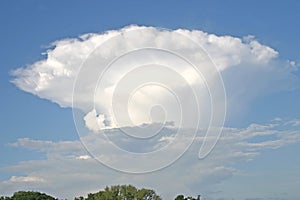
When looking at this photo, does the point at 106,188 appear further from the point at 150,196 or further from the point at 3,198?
the point at 3,198

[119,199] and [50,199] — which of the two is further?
[50,199]

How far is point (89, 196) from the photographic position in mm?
110750

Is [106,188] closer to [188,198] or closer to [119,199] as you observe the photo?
[119,199]

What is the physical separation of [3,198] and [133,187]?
39618mm

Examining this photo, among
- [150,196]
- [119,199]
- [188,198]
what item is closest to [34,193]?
[119,199]

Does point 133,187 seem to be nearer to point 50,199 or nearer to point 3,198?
point 50,199

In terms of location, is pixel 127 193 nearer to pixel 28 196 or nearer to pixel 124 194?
pixel 124 194

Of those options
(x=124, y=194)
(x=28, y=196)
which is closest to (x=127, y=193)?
(x=124, y=194)

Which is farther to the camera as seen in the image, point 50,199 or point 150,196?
point 50,199

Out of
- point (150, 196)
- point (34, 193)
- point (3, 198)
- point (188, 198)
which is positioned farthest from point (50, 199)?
point (188, 198)

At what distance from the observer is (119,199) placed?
10419 cm

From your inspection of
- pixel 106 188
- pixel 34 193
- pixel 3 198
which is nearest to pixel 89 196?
pixel 106 188

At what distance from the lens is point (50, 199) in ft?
366

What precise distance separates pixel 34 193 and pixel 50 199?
5013mm
